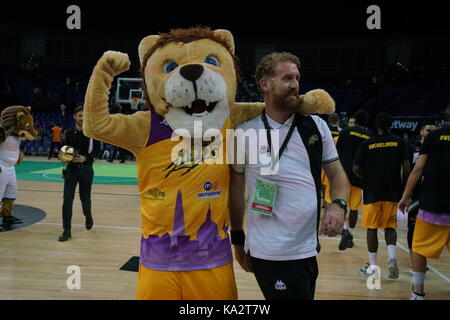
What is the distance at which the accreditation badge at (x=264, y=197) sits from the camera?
6.62 ft

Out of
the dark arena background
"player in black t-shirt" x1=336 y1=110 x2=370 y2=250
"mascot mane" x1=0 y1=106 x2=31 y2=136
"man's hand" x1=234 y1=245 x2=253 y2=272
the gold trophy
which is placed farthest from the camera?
the dark arena background

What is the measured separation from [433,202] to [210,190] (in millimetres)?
2193

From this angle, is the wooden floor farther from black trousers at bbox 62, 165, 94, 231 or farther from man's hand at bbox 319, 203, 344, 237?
man's hand at bbox 319, 203, 344, 237

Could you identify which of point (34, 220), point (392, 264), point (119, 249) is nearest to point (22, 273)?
point (119, 249)

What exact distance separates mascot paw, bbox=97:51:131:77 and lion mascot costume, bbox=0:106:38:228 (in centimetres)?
417

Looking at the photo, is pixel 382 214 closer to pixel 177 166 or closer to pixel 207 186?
pixel 207 186

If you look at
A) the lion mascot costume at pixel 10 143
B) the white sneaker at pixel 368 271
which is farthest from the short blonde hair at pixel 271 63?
the lion mascot costume at pixel 10 143

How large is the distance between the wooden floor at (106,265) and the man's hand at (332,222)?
1842 millimetres

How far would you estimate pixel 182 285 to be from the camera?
2.10 meters

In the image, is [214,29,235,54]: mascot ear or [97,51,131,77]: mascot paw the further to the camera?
[214,29,235,54]: mascot ear

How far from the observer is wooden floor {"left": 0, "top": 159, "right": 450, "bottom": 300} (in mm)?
3734

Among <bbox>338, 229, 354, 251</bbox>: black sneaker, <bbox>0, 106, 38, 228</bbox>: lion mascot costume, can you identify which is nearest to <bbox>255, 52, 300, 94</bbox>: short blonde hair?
<bbox>338, 229, 354, 251</bbox>: black sneaker

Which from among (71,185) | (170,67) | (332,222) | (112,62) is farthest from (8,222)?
(332,222)
